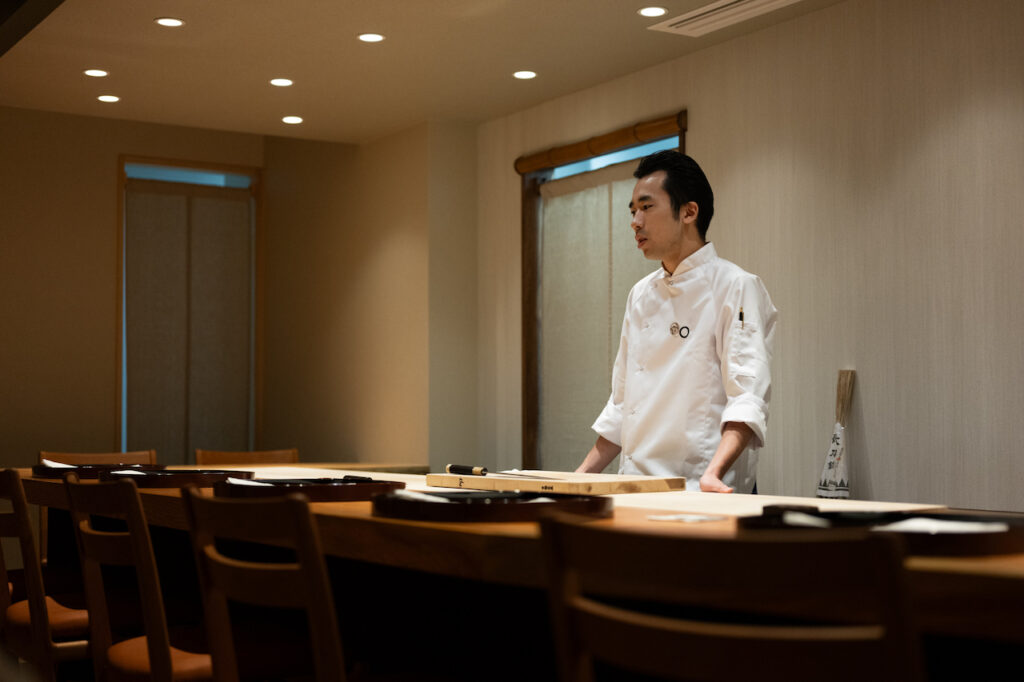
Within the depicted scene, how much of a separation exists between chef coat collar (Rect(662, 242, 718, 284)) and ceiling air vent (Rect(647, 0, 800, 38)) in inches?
59.9

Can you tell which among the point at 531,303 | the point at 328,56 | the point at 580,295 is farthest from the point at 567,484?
the point at 531,303

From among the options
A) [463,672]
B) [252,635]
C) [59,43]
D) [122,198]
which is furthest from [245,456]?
[122,198]

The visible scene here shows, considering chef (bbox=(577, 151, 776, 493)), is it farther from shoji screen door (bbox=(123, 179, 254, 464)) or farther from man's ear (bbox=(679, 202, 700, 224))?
shoji screen door (bbox=(123, 179, 254, 464))

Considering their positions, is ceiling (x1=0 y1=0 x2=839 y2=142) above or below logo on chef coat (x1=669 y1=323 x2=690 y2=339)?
above

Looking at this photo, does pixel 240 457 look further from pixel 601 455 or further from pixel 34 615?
pixel 34 615

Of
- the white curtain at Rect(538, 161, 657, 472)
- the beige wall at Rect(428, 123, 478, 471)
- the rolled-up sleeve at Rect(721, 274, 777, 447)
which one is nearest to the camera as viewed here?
the rolled-up sleeve at Rect(721, 274, 777, 447)

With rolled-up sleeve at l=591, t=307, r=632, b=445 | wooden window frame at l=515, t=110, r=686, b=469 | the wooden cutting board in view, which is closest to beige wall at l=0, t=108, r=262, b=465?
wooden window frame at l=515, t=110, r=686, b=469

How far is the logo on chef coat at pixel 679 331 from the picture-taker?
2.91 m

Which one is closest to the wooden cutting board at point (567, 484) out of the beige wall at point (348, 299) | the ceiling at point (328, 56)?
the ceiling at point (328, 56)

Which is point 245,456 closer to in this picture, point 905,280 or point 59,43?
point 59,43

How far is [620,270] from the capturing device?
5309mm

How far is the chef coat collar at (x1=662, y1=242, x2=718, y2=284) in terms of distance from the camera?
2.90 metres

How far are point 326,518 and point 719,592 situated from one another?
2.87 feet

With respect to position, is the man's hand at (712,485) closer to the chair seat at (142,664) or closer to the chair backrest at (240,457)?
the chair seat at (142,664)
